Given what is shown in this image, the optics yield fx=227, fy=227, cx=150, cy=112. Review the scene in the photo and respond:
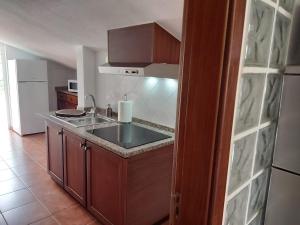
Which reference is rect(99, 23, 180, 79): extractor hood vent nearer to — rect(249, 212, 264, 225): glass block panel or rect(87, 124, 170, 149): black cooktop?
rect(87, 124, 170, 149): black cooktop

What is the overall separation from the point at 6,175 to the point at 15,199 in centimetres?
72

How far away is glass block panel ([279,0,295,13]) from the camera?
784 mm

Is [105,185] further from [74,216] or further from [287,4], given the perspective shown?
[287,4]

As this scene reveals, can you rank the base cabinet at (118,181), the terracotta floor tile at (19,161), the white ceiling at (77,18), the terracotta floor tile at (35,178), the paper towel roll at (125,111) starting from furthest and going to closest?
A: the terracotta floor tile at (19,161) → the terracotta floor tile at (35,178) → the paper towel roll at (125,111) → the base cabinet at (118,181) → the white ceiling at (77,18)

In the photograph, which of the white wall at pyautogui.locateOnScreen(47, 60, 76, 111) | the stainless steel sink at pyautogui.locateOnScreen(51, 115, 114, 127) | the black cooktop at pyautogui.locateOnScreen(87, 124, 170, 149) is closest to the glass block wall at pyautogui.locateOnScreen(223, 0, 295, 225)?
the black cooktop at pyautogui.locateOnScreen(87, 124, 170, 149)

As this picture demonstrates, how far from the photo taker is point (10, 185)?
2.90 meters

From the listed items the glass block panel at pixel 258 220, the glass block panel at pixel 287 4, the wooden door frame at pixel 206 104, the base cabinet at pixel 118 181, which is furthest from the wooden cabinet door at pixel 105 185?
the glass block panel at pixel 287 4

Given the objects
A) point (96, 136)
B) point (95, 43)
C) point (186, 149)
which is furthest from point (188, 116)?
point (95, 43)

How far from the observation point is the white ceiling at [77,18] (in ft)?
5.74

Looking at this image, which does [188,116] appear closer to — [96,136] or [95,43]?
[96,136]

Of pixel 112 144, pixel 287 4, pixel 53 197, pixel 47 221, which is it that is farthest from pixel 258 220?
pixel 53 197

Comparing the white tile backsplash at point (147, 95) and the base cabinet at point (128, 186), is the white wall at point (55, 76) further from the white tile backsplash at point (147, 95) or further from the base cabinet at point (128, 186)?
the base cabinet at point (128, 186)

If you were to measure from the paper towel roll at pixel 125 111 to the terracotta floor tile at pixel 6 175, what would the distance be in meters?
1.79

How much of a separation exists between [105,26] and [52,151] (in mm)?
1670
